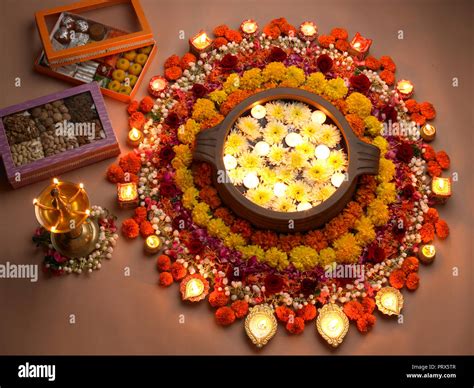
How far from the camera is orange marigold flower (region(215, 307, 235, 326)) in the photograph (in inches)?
131

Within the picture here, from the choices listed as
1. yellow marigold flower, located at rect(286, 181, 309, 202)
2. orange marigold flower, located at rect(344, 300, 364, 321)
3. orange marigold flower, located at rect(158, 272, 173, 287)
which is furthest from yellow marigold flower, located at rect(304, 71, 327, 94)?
orange marigold flower, located at rect(158, 272, 173, 287)

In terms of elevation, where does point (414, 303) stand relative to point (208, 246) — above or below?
below

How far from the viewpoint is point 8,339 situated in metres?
3.31

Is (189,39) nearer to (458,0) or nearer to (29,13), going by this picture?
(29,13)

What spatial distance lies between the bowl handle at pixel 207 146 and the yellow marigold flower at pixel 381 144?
837 mm

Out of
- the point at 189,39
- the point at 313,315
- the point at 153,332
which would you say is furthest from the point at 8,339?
the point at 189,39

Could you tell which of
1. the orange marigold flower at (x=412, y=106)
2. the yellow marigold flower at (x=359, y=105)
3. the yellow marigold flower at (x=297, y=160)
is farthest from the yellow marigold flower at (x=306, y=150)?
the orange marigold flower at (x=412, y=106)

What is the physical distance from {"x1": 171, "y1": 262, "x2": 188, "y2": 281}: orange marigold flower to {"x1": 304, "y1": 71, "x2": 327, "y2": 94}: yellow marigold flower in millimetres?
1187

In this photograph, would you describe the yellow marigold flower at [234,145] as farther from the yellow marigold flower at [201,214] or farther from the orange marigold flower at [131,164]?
the orange marigold flower at [131,164]

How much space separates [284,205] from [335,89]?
762 mm

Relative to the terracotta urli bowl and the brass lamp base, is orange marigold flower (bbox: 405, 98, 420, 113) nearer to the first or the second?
the terracotta urli bowl

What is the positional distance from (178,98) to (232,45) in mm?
448
